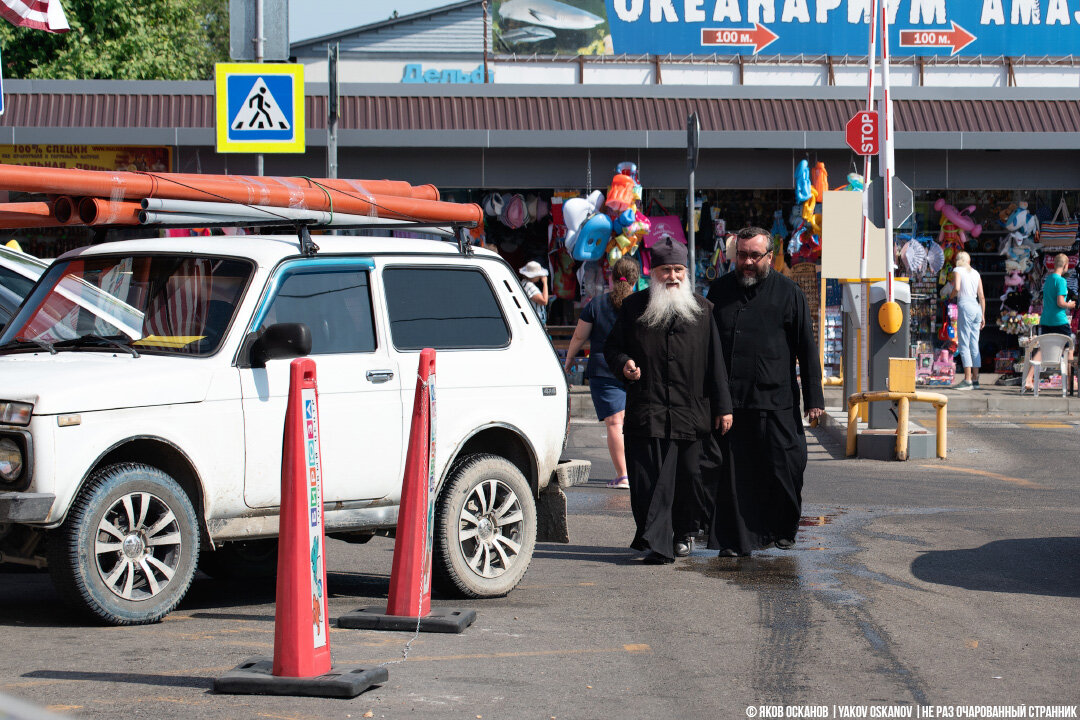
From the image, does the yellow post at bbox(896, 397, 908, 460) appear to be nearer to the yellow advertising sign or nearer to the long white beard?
the long white beard

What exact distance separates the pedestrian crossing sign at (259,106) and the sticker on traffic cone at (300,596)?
8.40m

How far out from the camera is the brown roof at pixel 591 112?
20716 mm

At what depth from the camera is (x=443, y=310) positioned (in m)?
7.39

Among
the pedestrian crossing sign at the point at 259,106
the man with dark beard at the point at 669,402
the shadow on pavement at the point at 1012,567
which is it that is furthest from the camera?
the pedestrian crossing sign at the point at 259,106

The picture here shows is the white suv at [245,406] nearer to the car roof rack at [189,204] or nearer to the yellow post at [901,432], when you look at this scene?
the car roof rack at [189,204]

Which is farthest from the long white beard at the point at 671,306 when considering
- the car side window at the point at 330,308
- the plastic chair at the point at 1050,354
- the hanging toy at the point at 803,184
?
the hanging toy at the point at 803,184

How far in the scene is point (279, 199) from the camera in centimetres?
769

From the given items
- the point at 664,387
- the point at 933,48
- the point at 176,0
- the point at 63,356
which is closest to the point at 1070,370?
the point at 933,48

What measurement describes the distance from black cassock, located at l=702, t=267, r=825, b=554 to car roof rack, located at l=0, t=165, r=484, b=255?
1898 mm

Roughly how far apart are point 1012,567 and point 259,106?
323 inches

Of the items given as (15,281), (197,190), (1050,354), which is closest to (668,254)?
(197,190)

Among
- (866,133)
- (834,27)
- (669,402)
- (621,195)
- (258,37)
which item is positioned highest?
(834,27)

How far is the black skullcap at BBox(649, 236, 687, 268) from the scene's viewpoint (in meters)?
8.59

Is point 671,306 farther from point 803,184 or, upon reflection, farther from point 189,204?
point 803,184
